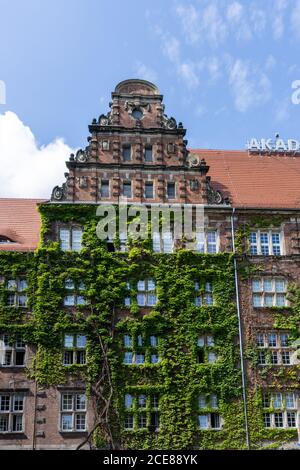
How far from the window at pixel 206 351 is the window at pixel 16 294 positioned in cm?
1026

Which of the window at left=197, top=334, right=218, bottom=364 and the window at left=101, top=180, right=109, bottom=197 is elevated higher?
the window at left=101, top=180, right=109, bottom=197

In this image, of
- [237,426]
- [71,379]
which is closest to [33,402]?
[71,379]

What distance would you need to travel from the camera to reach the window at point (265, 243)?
44.1 metres

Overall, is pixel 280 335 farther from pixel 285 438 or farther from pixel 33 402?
pixel 33 402

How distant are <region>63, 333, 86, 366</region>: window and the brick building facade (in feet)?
0.20

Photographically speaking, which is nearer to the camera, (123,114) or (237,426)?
(237,426)

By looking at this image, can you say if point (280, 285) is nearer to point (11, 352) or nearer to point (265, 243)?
point (265, 243)

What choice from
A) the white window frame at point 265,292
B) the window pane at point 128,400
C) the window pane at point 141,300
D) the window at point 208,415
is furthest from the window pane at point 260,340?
the window pane at point 128,400

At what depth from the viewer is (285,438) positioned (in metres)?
40.1

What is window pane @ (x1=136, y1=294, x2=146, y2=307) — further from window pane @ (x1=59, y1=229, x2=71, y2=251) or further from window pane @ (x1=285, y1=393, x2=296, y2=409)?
window pane @ (x1=285, y1=393, x2=296, y2=409)

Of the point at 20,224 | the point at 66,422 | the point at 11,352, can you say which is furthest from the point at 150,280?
the point at 20,224

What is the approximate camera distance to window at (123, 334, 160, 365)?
1617 inches

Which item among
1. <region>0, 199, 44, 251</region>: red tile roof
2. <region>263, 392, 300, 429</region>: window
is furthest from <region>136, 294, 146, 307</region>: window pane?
<region>263, 392, 300, 429</region>: window

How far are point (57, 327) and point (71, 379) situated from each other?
2.99 meters
